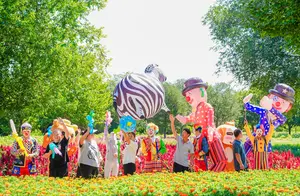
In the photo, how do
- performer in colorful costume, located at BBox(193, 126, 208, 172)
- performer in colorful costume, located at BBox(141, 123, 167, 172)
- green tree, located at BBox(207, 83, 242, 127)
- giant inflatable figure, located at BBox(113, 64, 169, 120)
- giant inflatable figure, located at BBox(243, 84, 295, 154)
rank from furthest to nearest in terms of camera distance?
green tree, located at BBox(207, 83, 242, 127) < giant inflatable figure, located at BBox(243, 84, 295, 154) < performer in colorful costume, located at BBox(141, 123, 167, 172) < performer in colorful costume, located at BBox(193, 126, 208, 172) < giant inflatable figure, located at BBox(113, 64, 169, 120)

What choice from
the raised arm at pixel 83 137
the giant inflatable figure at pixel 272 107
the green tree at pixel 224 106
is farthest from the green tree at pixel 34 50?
the green tree at pixel 224 106

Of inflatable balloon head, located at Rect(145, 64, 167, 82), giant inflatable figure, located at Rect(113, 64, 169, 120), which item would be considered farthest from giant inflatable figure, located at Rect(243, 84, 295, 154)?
giant inflatable figure, located at Rect(113, 64, 169, 120)

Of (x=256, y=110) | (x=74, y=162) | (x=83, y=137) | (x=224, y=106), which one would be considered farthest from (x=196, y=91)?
(x=224, y=106)

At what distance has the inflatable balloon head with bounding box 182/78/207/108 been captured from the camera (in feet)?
34.5

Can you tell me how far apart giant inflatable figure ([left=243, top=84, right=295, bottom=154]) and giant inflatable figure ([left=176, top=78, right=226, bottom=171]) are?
1.16 metres

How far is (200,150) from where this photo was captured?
9820 mm

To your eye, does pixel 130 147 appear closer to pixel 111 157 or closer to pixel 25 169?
pixel 111 157

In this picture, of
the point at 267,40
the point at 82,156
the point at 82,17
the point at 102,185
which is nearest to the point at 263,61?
the point at 267,40

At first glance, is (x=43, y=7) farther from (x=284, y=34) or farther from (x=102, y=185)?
(x=102, y=185)

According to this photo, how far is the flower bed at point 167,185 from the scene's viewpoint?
619cm

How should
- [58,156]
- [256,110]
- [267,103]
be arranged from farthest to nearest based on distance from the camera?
[256,110]
[267,103]
[58,156]

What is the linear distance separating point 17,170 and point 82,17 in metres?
13.4

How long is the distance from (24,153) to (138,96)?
2.90 m

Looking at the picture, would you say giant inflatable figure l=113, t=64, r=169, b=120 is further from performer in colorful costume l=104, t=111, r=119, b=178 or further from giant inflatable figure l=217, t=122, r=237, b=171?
giant inflatable figure l=217, t=122, r=237, b=171
